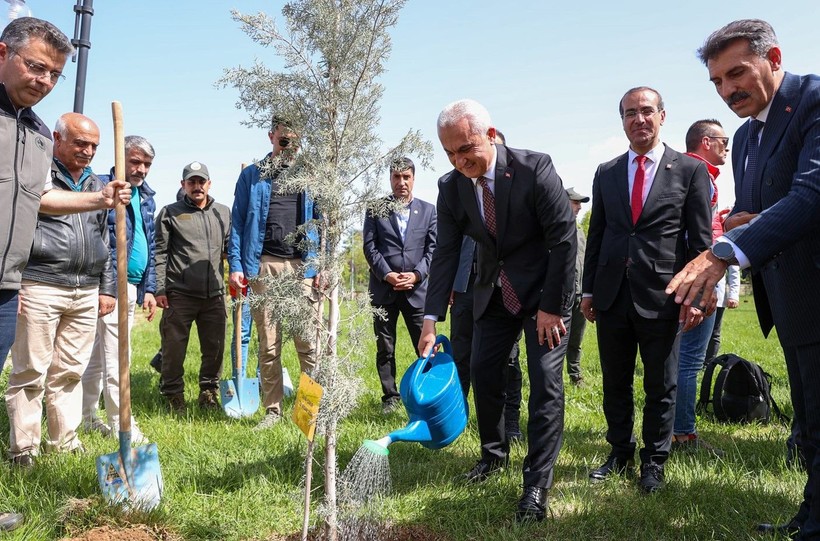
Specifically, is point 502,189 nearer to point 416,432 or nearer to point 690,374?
point 416,432

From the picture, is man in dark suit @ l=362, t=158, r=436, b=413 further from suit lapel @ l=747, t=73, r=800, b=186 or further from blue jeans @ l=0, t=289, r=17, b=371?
suit lapel @ l=747, t=73, r=800, b=186

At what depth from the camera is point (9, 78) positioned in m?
3.07

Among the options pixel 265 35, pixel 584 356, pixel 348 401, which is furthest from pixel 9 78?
pixel 584 356

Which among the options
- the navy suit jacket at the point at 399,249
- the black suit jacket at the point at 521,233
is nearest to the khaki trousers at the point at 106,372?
the navy suit jacket at the point at 399,249

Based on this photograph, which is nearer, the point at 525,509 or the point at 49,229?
the point at 525,509

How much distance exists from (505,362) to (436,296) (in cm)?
63

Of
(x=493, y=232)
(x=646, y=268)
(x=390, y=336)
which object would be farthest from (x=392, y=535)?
(x=390, y=336)

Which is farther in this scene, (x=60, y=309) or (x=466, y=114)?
(x=60, y=309)

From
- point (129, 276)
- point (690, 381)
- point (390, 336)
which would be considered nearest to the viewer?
point (690, 381)

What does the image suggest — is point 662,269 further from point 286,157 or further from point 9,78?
point 9,78

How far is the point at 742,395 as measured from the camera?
5.52 metres

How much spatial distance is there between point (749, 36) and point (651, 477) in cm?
265

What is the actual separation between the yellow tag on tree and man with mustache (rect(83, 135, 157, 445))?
2519 mm

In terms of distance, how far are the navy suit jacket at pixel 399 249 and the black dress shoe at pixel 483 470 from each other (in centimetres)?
240
